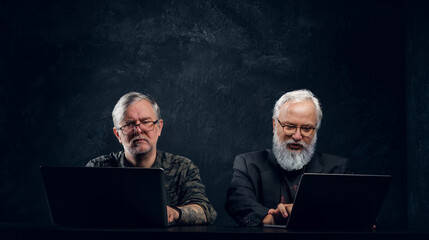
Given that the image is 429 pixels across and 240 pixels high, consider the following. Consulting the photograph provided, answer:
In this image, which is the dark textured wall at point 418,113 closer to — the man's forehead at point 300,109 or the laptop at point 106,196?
the man's forehead at point 300,109

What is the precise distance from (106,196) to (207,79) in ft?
7.66

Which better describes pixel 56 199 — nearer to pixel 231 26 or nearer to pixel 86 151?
pixel 86 151

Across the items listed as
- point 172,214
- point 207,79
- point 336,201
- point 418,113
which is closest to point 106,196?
point 172,214

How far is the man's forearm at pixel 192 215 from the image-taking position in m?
2.79

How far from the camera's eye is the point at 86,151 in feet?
13.3

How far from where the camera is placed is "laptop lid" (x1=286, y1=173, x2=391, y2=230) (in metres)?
1.93

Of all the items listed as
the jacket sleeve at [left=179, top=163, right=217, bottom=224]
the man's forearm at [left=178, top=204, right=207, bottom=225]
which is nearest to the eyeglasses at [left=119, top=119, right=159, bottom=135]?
the jacket sleeve at [left=179, top=163, right=217, bottom=224]

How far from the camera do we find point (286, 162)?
134 inches

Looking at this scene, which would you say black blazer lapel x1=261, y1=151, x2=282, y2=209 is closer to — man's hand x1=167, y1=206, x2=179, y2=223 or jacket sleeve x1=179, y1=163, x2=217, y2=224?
jacket sleeve x1=179, y1=163, x2=217, y2=224

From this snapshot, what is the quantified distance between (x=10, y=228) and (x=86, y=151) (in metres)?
2.20

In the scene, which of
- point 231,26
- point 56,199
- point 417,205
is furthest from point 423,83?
point 56,199

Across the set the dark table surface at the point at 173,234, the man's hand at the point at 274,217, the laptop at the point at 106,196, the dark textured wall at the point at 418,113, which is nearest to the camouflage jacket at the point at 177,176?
the man's hand at the point at 274,217

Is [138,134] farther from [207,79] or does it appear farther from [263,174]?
[207,79]

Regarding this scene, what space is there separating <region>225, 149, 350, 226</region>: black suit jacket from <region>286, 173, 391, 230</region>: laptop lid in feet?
4.04
